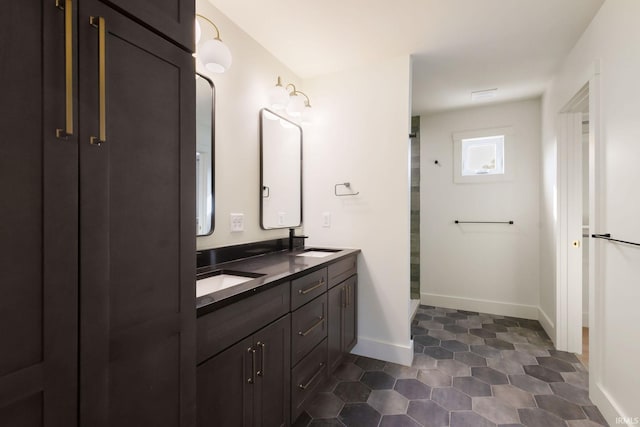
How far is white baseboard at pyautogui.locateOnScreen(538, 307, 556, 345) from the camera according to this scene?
2.76m

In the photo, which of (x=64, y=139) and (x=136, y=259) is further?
(x=136, y=259)

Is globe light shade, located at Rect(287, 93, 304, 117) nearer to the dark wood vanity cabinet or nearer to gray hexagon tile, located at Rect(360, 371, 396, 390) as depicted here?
the dark wood vanity cabinet

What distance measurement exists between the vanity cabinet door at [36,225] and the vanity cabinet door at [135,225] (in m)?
0.03

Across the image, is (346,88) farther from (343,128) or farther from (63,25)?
(63,25)

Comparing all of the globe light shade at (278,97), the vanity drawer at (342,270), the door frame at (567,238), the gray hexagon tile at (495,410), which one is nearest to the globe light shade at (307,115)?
the globe light shade at (278,97)

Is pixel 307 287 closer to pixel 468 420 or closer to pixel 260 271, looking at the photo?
pixel 260 271

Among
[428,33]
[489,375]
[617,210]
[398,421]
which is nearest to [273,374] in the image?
[398,421]

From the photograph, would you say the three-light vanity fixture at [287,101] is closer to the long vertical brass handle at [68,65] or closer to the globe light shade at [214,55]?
the globe light shade at [214,55]

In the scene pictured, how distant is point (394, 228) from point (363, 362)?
1136mm

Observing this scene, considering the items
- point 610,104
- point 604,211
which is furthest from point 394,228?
point 610,104

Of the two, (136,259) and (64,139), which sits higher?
(64,139)

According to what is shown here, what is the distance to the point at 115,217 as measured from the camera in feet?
2.39

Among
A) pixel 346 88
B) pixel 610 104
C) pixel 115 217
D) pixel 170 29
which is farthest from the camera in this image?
pixel 346 88

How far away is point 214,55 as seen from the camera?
1.59 meters
